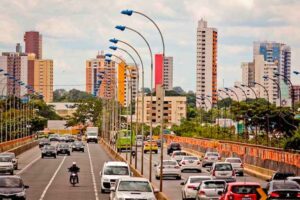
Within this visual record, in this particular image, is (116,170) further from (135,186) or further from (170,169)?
(170,169)

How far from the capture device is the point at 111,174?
49906mm

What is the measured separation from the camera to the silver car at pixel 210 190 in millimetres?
38750

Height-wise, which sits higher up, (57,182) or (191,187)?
(191,187)

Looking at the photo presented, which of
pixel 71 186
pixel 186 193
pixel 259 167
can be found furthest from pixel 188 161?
pixel 186 193

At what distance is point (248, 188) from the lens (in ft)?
112

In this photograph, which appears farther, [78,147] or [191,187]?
[78,147]

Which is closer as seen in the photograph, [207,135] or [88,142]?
[207,135]

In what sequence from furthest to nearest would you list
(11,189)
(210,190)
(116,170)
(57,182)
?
(57,182), (116,170), (11,189), (210,190)

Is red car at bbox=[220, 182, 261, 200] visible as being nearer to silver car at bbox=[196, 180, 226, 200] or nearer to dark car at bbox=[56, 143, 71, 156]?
silver car at bbox=[196, 180, 226, 200]

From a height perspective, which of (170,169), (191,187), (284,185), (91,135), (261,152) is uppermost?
(91,135)

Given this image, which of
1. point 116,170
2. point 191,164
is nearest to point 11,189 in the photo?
point 116,170

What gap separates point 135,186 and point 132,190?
405 mm

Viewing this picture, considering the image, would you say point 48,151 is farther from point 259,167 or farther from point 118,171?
point 118,171

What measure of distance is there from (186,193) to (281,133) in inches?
3088
